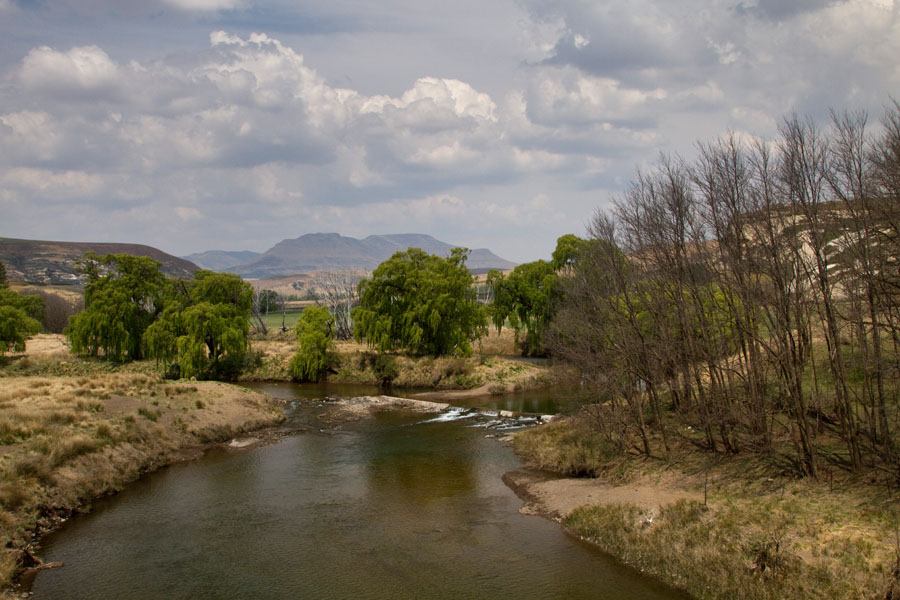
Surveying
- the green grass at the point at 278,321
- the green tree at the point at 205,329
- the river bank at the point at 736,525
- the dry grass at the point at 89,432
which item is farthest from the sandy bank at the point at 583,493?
the green grass at the point at 278,321

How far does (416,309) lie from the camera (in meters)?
53.8

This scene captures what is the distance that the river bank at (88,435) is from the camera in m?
19.8

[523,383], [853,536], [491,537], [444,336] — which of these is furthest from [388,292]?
[853,536]

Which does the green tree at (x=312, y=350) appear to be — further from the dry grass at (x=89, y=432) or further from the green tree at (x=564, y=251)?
the green tree at (x=564, y=251)

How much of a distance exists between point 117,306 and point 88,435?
3368 centimetres

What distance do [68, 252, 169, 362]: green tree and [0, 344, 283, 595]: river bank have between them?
651 inches

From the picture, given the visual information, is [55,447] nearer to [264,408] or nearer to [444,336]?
[264,408]

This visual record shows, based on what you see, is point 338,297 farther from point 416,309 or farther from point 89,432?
point 89,432

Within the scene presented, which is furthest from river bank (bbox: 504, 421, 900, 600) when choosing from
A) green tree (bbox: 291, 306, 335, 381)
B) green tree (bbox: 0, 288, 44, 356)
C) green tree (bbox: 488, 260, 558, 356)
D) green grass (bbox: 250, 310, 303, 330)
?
green grass (bbox: 250, 310, 303, 330)

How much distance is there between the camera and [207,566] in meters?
17.3

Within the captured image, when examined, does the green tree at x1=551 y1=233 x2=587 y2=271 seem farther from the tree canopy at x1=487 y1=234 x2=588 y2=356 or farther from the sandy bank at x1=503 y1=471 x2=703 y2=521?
the sandy bank at x1=503 y1=471 x2=703 y2=521

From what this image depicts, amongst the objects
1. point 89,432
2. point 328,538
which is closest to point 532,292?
point 89,432

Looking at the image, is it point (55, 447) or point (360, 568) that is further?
point (55, 447)

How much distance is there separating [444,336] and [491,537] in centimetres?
3575
